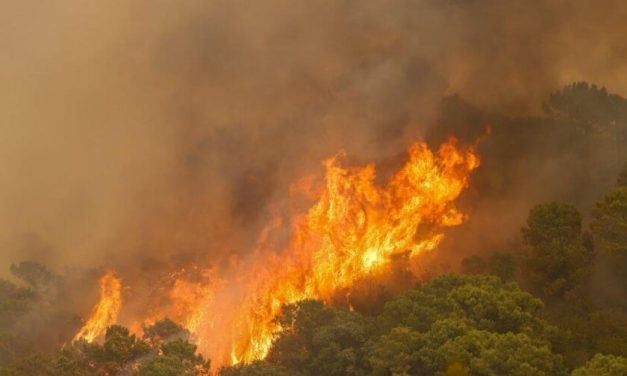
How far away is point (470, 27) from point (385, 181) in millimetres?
15964

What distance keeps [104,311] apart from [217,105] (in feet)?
58.8

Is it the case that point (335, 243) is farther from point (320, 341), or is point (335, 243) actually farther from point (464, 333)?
point (464, 333)

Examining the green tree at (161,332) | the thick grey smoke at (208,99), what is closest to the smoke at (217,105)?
the thick grey smoke at (208,99)

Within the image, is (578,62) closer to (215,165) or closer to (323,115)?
(323,115)

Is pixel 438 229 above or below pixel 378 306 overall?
above

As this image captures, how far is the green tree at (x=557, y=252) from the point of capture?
31.0 m

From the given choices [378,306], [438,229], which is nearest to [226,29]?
[438,229]

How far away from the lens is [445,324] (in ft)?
83.1

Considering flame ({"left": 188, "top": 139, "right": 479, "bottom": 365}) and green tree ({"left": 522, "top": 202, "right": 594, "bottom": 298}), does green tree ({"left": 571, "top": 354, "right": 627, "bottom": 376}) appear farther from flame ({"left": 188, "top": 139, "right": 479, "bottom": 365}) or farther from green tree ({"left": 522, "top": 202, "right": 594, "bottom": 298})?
flame ({"left": 188, "top": 139, "right": 479, "bottom": 365})

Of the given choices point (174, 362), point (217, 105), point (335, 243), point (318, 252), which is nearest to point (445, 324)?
point (174, 362)

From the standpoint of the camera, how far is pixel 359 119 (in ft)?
144

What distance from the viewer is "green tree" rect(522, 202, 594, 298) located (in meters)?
31.0

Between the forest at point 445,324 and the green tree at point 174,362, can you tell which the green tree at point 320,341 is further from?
the green tree at point 174,362

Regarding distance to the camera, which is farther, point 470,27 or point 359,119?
point 470,27
